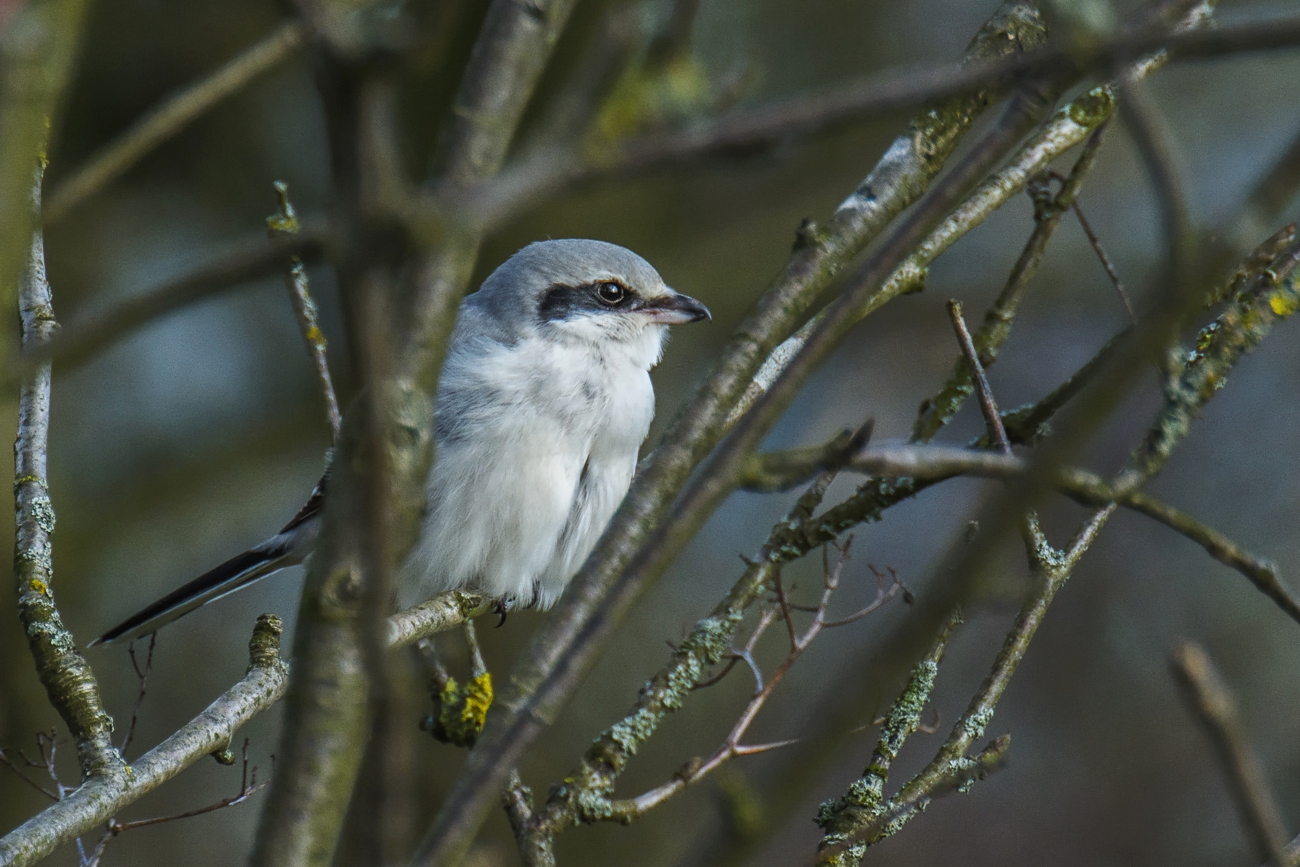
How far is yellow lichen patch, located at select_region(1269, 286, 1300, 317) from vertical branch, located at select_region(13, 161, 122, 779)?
262cm

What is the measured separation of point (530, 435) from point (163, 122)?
2.83m

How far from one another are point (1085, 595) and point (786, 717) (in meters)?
2.39

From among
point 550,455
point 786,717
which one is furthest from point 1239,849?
point 550,455

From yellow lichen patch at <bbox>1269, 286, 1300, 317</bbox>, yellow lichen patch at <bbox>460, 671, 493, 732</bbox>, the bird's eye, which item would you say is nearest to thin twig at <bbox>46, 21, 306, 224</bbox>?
yellow lichen patch at <bbox>1269, 286, 1300, 317</bbox>

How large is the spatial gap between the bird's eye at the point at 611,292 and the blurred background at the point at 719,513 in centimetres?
273

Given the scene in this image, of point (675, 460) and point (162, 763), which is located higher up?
point (675, 460)

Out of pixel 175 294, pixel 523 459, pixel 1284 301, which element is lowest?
pixel 175 294

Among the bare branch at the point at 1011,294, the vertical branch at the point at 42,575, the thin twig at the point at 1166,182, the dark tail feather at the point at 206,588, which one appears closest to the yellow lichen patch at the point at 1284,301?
the bare branch at the point at 1011,294

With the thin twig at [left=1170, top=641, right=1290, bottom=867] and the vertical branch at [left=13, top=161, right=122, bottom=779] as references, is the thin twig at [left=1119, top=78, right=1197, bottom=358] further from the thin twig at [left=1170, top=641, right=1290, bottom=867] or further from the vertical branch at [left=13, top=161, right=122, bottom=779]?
the vertical branch at [left=13, top=161, right=122, bottom=779]

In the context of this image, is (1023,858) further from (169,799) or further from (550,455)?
(169,799)

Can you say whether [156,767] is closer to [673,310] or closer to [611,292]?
[611,292]

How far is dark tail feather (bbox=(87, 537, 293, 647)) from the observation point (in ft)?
14.7

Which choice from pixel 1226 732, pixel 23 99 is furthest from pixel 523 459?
pixel 1226 732

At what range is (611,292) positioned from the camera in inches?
Result: 201
